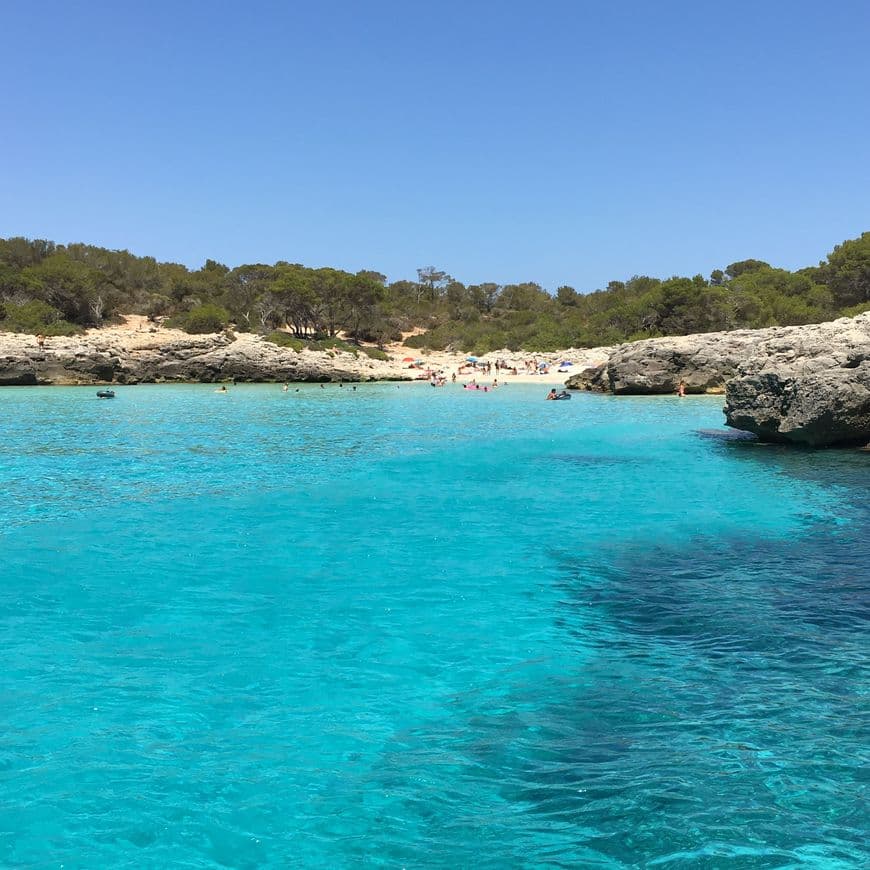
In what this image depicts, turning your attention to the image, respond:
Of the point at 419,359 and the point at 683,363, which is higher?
the point at 419,359

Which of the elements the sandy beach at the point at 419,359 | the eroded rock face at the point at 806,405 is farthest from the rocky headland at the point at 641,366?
the sandy beach at the point at 419,359

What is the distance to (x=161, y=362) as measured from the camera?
2327 inches

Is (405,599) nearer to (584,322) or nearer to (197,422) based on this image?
(197,422)

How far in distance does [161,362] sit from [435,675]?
56375mm

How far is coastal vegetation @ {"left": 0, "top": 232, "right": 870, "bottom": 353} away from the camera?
234 ft

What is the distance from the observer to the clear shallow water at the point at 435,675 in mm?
4914

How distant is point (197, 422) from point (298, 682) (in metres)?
27.2

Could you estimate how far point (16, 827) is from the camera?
4992 mm

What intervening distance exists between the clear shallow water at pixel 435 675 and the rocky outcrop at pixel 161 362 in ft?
136

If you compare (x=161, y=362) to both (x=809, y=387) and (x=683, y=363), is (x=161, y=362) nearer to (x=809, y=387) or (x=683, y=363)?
(x=683, y=363)

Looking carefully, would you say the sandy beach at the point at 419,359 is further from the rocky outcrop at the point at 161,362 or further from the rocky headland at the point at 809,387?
the rocky headland at the point at 809,387

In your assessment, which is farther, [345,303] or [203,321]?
[345,303]

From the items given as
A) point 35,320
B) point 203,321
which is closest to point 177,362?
point 203,321

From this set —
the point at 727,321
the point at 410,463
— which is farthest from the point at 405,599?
the point at 727,321
